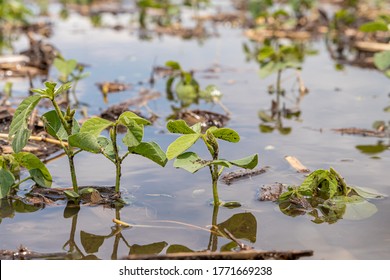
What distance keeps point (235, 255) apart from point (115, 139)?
66 cm

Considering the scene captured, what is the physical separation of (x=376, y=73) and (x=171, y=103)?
201 centimetres

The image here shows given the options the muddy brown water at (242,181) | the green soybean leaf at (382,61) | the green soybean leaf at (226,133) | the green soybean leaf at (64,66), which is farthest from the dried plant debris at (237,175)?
the green soybean leaf at (64,66)

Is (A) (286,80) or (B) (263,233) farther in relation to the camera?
(A) (286,80)

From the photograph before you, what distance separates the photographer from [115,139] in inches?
90.8

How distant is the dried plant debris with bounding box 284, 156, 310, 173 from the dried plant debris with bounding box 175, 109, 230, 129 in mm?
770

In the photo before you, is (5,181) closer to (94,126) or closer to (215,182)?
(94,126)

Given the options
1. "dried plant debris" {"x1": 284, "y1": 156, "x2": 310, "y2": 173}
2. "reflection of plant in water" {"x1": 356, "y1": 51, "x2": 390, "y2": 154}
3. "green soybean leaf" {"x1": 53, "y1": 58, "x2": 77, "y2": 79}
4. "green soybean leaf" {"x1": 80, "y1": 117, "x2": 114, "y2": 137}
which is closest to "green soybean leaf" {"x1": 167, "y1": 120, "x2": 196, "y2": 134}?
"green soybean leaf" {"x1": 80, "y1": 117, "x2": 114, "y2": 137}

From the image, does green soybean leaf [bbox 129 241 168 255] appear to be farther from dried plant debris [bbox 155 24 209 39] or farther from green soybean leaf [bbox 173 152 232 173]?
dried plant debris [bbox 155 24 209 39]

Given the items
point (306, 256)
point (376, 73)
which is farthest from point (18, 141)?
point (376, 73)

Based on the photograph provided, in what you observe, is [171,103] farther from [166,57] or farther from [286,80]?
[166,57]

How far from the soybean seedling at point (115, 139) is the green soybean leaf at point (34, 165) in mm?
260

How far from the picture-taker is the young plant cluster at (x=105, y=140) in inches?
88.7

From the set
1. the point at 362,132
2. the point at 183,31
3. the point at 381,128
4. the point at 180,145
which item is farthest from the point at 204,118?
the point at 183,31
